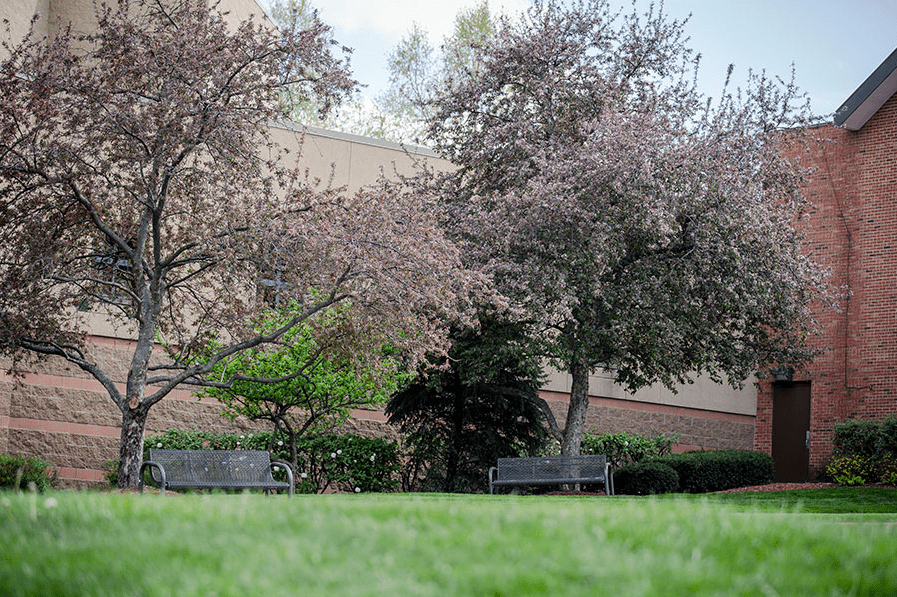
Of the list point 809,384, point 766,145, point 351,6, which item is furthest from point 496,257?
point 351,6

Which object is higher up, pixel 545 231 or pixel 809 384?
pixel 545 231

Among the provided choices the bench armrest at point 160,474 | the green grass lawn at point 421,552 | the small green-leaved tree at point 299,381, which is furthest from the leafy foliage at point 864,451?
the green grass lawn at point 421,552

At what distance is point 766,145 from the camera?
16.6 meters

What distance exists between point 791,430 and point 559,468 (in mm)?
12084

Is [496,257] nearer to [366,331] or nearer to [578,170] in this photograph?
[578,170]

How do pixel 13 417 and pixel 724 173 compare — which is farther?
pixel 13 417

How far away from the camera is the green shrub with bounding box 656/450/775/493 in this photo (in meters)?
19.7

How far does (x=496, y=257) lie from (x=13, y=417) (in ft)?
34.5

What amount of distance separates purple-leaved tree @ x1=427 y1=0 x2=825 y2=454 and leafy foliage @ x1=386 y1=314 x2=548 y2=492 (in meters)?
0.92

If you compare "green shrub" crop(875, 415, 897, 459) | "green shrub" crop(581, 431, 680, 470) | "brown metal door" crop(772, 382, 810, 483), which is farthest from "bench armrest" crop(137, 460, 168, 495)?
"brown metal door" crop(772, 382, 810, 483)

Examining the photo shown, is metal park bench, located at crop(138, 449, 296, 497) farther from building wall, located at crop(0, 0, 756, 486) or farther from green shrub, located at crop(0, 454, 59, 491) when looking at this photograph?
building wall, located at crop(0, 0, 756, 486)

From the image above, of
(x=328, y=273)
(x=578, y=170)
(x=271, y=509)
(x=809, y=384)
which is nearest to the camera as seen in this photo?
(x=271, y=509)

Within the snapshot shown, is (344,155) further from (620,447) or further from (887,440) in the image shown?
(887,440)

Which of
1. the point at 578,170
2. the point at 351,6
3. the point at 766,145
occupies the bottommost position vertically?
the point at 578,170
